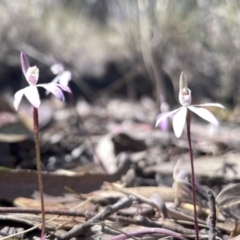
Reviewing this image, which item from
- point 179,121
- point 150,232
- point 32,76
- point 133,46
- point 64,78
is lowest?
point 150,232

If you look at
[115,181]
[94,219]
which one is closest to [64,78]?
[115,181]

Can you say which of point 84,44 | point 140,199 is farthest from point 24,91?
point 84,44

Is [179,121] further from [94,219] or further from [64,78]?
[64,78]

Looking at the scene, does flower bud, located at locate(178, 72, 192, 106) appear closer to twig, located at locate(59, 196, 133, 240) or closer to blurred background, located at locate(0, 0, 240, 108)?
twig, located at locate(59, 196, 133, 240)

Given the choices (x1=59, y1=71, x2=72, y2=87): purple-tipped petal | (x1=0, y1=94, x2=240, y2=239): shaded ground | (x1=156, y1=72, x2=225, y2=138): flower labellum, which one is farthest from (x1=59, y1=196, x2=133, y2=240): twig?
(x1=59, y1=71, x2=72, y2=87): purple-tipped petal

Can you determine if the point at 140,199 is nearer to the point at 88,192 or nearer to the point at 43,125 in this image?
the point at 88,192
